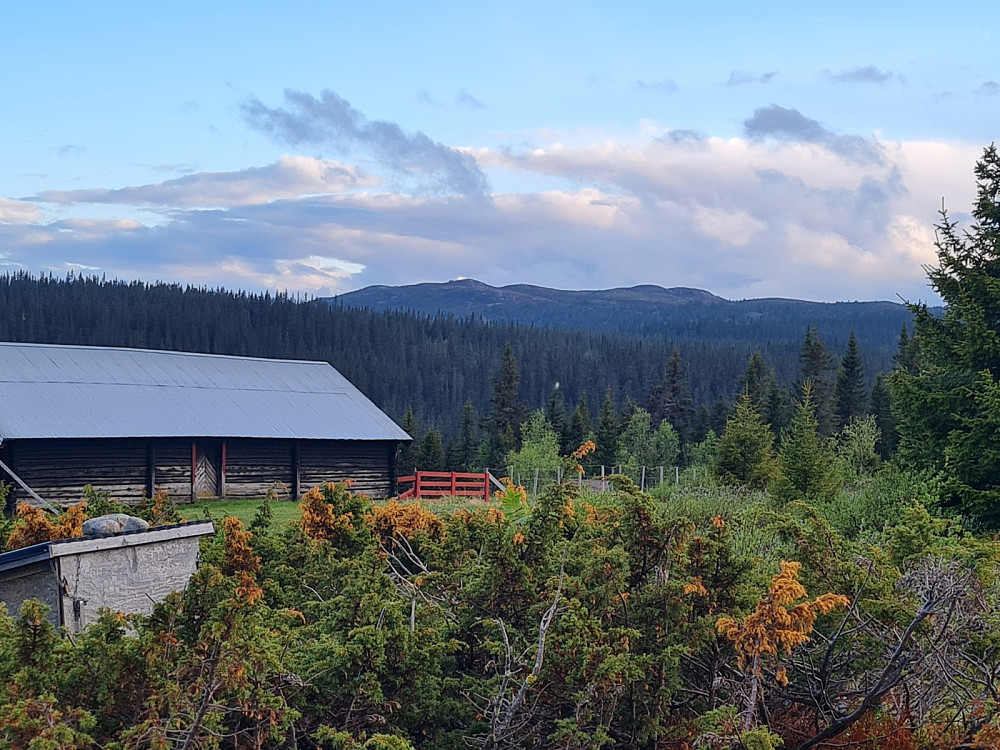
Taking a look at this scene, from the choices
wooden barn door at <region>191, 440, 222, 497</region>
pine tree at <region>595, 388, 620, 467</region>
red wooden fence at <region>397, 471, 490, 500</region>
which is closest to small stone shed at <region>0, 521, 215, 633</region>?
red wooden fence at <region>397, 471, 490, 500</region>

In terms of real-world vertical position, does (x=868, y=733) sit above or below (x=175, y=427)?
below

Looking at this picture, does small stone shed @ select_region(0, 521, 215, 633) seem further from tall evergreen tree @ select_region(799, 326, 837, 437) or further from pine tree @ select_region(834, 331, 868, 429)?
pine tree @ select_region(834, 331, 868, 429)

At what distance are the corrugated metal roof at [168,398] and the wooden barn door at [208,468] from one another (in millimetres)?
853

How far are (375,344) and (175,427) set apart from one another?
107 metres

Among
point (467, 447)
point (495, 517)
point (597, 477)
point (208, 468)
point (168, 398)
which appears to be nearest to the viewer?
point (495, 517)

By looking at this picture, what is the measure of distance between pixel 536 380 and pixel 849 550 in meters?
133

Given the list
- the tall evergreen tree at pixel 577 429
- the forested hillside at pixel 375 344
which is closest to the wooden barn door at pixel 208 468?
the tall evergreen tree at pixel 577 429

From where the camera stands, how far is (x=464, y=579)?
8.81 meters

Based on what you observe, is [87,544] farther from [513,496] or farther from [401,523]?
[513,496]

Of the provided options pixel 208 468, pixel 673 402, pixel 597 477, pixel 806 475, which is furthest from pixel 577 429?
pixel 806 475

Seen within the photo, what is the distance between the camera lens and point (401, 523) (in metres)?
12.0

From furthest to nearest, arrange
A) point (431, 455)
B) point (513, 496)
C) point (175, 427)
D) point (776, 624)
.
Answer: point (431, 455) < point (175, 427) < point (513, 496) < point (776, 624)

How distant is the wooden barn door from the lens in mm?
30250

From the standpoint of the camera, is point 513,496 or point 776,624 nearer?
point 776,624
